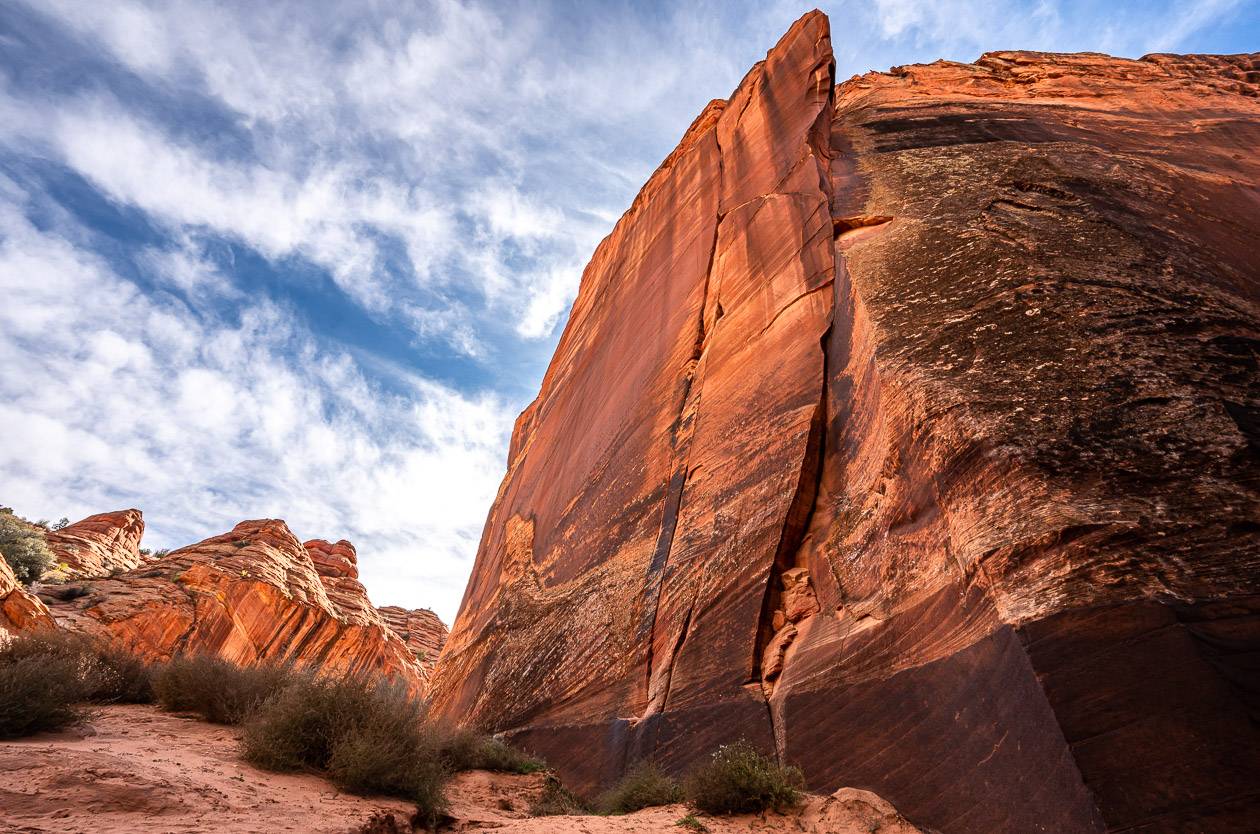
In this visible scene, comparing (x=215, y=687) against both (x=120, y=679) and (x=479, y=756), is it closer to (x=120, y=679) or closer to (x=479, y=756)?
(x=120, y=679)

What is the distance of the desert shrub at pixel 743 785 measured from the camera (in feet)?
20.1

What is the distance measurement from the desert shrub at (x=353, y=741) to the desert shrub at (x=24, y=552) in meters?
20.2

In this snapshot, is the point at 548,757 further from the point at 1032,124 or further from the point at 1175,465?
the point at 1032,124

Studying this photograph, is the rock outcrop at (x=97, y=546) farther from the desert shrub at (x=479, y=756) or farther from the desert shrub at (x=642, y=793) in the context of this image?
the desert shrub at (x=642, y=793)

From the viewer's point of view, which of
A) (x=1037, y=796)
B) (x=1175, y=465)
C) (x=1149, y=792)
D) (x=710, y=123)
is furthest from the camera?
(x=710, y=123)

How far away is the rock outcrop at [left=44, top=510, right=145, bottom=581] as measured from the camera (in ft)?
82.9

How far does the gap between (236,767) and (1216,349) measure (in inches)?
396

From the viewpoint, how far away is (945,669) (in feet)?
18.5

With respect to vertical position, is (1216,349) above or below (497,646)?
above

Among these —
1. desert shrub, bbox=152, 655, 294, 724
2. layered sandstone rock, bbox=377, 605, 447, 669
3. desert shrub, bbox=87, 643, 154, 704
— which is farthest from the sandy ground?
layered sandstone rock, bbox=377, 605, 447, 669

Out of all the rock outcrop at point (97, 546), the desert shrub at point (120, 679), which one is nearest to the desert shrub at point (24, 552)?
the rock outcrop at point (97, 546)

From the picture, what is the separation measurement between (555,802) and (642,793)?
4.36ft

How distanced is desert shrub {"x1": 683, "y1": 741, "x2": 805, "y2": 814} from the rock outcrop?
2518cm

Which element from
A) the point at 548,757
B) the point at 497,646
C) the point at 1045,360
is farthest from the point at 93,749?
the point at 1045,360
